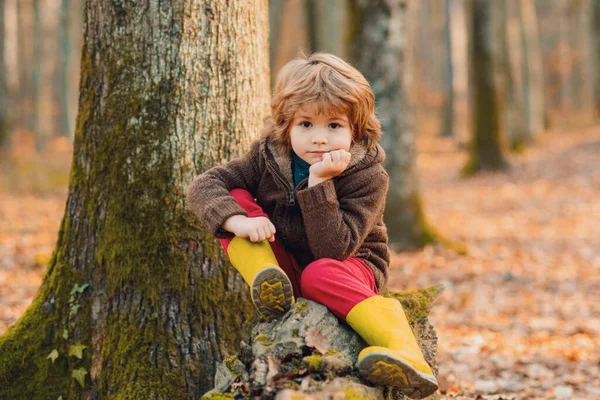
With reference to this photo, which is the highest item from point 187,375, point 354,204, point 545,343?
point 354,204

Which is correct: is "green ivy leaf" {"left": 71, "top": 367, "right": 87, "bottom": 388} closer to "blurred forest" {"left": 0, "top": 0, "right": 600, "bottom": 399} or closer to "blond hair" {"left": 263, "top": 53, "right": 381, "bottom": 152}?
"blond hair" {"left": 263, "top": 53, "right": 381, "bottom": 152}

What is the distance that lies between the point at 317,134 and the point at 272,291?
78cm

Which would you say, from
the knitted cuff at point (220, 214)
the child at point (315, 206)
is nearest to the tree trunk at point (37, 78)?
the child at point (315, 206)

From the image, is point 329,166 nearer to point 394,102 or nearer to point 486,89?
point 394,102

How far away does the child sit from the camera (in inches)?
107

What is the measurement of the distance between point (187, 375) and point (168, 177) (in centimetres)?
109

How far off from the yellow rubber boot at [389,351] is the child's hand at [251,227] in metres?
0.53

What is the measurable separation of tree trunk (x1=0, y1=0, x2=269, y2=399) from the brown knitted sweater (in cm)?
40

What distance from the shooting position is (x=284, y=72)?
9.84 ft

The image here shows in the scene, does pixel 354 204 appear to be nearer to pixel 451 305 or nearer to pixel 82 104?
pixel 82 104

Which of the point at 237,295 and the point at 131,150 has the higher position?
the point at 131,150

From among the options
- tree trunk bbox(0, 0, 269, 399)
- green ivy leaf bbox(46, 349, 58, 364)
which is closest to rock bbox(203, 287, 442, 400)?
tree trunk bbox(0, 0, 269, 399)

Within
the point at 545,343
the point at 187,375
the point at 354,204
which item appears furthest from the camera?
the point at 545,343

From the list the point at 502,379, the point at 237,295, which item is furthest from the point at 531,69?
the point at 237,295
